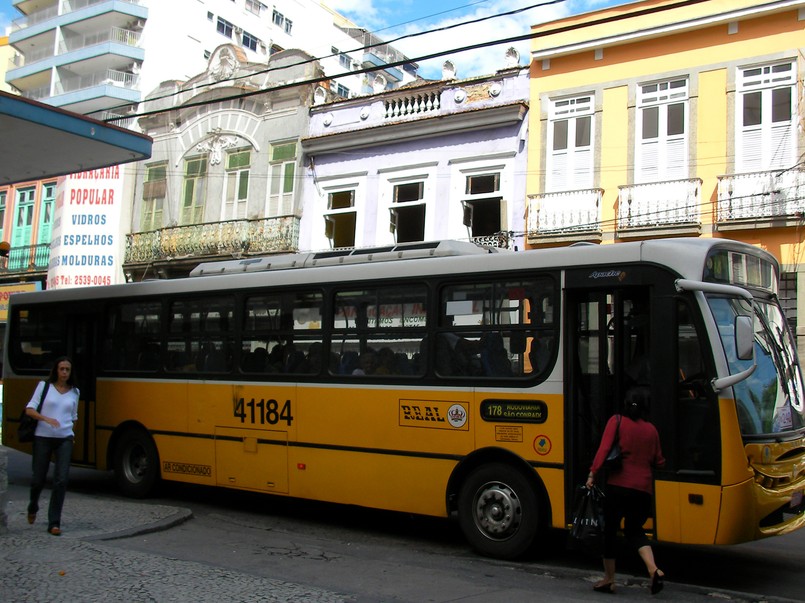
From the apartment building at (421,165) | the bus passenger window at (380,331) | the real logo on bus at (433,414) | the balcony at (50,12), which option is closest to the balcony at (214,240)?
the apartment building at (421,165)

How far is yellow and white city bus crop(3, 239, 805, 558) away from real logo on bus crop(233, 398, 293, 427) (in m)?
0.02

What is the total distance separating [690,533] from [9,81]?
145 ft

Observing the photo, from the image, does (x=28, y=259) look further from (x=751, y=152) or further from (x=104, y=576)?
(x=104, y=576)

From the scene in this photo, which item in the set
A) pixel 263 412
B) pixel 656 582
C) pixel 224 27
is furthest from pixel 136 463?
pixel 224 27

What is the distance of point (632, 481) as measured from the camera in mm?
6738

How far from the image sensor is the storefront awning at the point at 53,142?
10062 millimetres

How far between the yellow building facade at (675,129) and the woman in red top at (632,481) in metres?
11.7

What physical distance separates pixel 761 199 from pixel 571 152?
14.7 feet

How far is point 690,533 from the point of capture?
699 cm

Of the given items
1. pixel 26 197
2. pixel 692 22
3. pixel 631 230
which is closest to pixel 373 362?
pixel 631 230

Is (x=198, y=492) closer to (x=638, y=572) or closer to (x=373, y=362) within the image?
(x=373, y=362)

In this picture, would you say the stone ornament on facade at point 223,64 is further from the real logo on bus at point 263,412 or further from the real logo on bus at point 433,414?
the real logo on bus at point 433,414

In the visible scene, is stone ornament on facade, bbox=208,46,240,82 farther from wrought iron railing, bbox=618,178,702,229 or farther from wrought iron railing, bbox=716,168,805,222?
wrought iron railing, bbox=716,168,805,222

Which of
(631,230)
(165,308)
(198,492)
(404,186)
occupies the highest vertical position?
(404,186)
